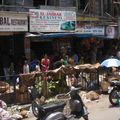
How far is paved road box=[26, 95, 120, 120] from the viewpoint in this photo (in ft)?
47.2

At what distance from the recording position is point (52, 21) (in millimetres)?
25234

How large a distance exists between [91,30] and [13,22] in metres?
6.67

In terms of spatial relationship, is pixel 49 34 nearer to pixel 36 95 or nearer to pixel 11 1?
pixel 11 1

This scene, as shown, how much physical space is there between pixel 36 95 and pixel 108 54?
614 inches

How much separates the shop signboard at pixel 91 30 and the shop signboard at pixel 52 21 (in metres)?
0.74

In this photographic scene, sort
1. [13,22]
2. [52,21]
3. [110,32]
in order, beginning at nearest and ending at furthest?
[13,22], [52,21], [110,32]

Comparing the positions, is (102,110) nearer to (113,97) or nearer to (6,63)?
(113,97)

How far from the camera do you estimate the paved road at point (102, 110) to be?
1438 centimetres

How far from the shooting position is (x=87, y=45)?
93.0 ft

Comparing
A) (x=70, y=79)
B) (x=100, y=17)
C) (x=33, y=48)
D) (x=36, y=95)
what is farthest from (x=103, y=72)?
(x=100, y=17)

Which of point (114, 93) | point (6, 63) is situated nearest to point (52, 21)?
point (6, 63)

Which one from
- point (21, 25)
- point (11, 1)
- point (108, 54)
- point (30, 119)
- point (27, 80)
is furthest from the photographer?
point (108, 54)

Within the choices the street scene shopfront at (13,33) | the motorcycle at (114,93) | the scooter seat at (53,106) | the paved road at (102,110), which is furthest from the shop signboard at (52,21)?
the scooter seat at (53,106)

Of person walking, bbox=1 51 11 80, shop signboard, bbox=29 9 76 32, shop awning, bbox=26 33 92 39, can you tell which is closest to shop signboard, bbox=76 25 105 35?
shop awning, bbox=26 33 92 39
